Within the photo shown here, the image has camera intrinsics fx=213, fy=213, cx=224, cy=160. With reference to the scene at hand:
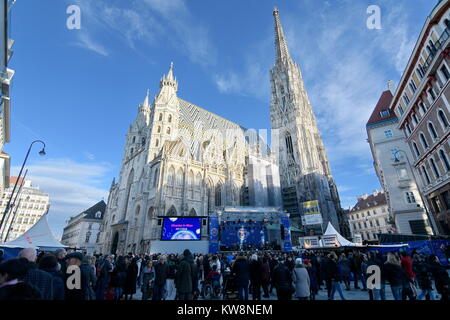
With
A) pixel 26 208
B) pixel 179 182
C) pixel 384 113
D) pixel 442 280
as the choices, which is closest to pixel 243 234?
pixel 179 182

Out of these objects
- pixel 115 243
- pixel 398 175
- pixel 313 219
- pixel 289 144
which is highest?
pixel 289 144

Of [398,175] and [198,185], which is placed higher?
[198,185]

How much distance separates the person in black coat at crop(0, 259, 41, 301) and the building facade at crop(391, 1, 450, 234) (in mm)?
21571

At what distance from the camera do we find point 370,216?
167 ft

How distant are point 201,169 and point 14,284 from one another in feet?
118

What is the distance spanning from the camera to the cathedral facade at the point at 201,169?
32250 millimetres

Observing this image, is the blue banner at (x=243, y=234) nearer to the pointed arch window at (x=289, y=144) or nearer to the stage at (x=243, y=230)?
the stage at (x=243, y=230)

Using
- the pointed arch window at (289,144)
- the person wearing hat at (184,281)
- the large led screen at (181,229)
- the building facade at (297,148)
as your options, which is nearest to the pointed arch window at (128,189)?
the large led screen at (181,229)

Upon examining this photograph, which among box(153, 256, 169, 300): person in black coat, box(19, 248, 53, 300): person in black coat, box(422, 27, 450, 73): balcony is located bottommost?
box(153, 256, 169, 300): person in black coat

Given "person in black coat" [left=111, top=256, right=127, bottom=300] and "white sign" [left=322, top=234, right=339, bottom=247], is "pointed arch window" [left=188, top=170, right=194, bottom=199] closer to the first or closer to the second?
"white sign" [left=322, top=234, right=339, bottom=247]

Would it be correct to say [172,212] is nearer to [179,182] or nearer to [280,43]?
[179,182]

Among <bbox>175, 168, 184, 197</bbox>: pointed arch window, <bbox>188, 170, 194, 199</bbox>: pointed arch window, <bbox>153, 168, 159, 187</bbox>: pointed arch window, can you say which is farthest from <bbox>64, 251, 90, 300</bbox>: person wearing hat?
<bbox>188, 170, 194, 199</bbox>: pointed arch window

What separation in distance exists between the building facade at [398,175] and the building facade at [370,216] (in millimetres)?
27904

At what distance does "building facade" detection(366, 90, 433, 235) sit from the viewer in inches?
891
